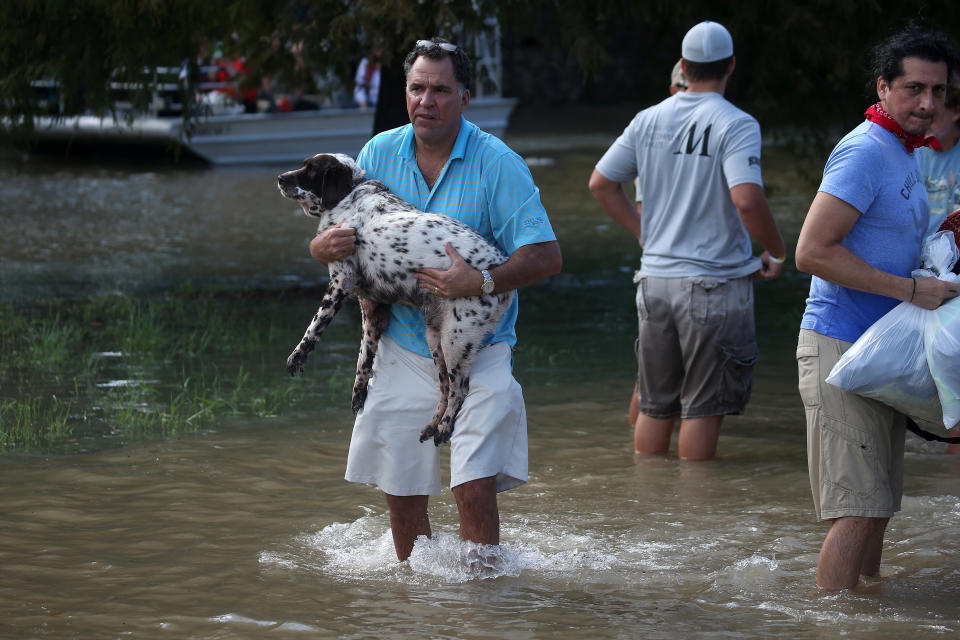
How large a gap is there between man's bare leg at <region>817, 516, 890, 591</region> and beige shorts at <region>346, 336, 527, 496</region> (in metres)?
1.18

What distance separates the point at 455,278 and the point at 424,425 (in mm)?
666

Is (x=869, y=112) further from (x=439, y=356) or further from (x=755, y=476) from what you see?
(x=755, y=476)

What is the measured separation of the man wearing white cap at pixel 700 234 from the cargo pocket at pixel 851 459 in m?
2.08

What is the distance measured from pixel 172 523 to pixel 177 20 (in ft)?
20.7

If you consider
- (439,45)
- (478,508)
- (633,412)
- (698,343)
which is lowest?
(633,412)

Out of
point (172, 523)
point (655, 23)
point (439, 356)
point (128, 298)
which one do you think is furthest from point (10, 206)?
point (439, 356)

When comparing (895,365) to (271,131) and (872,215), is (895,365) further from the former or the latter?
(271,131)

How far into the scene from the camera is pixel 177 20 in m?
10.9

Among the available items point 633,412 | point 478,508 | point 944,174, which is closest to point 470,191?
point 478,508

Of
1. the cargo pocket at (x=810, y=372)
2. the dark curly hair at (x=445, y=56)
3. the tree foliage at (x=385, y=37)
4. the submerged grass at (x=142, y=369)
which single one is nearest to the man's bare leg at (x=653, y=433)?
the submerged grass at (x=142, y=369)

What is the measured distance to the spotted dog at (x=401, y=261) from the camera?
15.1 ft

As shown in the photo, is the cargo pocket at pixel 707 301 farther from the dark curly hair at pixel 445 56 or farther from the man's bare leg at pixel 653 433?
the dark curly hair at pixel 445 56

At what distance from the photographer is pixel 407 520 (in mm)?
5012

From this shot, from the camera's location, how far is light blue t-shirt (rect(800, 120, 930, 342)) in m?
4.31
